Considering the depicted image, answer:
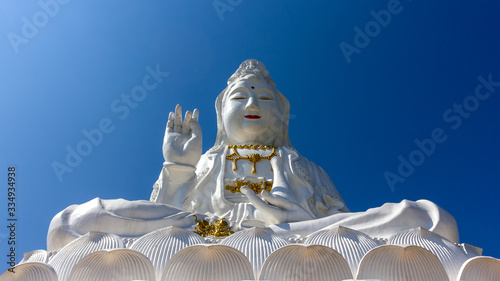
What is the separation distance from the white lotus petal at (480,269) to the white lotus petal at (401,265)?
0.47 feet

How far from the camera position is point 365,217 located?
5.77 meters

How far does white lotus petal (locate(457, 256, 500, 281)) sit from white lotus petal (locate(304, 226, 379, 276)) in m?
0.72

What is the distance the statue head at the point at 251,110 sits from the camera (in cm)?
785

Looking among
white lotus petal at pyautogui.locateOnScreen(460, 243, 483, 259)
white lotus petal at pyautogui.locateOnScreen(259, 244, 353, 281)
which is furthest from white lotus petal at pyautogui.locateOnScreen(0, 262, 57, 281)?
white lotus petal at pyautogui.locateOnScreen(460, 243, 483, 259)

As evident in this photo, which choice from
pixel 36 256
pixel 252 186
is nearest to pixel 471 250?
pixel 252 186

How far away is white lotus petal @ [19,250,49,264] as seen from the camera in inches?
185

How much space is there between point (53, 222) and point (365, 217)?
121 inches

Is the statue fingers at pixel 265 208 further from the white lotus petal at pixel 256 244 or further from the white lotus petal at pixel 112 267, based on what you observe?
the white lotus petal at pixel 112 267

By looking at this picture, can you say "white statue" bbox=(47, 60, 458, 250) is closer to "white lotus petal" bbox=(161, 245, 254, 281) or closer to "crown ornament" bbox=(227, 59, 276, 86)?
"crown ornament" bbox=(227, 59, 276, 86)

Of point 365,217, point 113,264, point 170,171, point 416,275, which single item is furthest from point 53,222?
point 416,275

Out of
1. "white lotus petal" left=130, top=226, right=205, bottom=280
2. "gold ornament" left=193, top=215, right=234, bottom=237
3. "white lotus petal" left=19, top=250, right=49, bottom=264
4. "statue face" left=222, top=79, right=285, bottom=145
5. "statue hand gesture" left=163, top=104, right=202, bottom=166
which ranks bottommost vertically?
"white lotus petal" left=130, top=226, right=205, bottom=280

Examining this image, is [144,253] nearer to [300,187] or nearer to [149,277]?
[149,277]

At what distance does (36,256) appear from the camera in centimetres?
479

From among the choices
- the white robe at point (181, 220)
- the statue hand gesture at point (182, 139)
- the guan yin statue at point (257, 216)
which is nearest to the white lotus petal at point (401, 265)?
the guan yin statue at point (257, 216)
